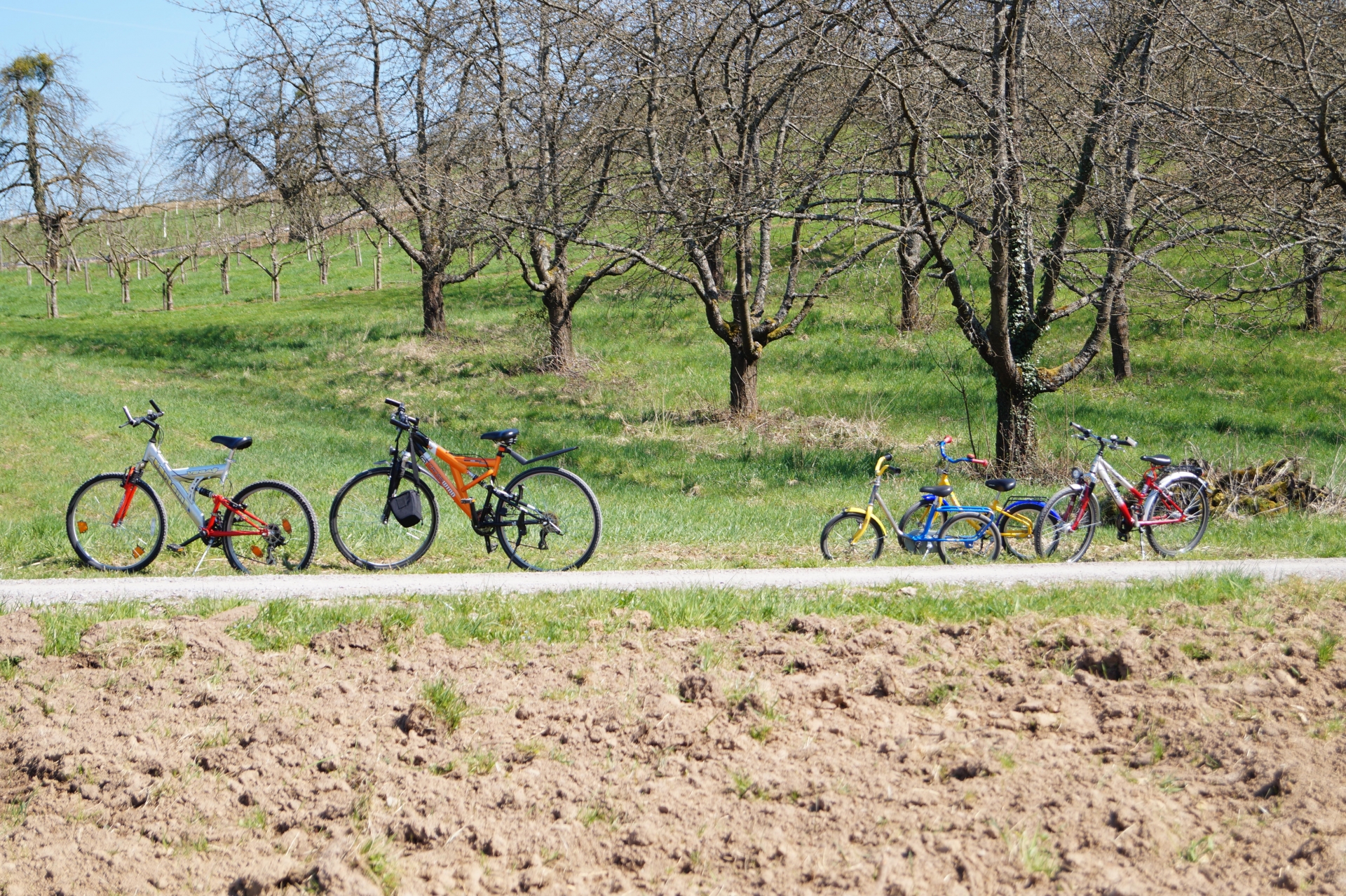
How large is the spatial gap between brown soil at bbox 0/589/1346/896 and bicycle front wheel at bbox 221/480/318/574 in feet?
8.35

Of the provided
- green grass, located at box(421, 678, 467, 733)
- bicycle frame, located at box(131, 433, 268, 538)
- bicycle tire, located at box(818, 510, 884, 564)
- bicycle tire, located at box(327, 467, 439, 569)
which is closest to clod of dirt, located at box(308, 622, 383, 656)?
green grass, located at box(421, 678, 467, 733)

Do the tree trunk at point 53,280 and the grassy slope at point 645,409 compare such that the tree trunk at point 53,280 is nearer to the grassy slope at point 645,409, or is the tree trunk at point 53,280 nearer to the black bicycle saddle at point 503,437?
the grassy slope at point 645,409

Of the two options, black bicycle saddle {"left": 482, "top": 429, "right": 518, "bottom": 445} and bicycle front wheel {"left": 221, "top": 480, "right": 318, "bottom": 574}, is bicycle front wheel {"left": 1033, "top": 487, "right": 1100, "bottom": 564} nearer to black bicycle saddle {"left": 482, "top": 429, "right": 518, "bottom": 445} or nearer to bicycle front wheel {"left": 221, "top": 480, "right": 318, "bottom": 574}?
black bicycle saddle {"left": 482, "top": 429, "right": 518, "bottom": 445}

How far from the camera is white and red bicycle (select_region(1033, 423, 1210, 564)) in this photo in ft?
28.6

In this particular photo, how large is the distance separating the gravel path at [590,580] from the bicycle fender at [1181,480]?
1259mm

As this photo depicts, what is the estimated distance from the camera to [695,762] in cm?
396

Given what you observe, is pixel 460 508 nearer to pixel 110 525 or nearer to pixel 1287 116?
pixel 110 525

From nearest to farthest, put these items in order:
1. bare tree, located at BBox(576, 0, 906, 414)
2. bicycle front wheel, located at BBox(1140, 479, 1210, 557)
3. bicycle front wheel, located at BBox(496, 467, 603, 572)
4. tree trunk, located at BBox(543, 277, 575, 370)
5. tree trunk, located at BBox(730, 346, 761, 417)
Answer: bicycle front wheel, located at BBox(496, 467, 603, 572) → bicycle front wheel, located at BBox(1140, 479, 1210, 557) → bare tree, located at BBox(576, 0, 906, 414) → tree trunk, located at BBox(730, 346, 761, 417) → tree trunk, located at BBox(543, 277, 575, 370)

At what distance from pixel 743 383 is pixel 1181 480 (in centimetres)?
935

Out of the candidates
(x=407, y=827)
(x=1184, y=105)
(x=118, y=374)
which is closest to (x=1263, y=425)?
(x=1184, y=105)

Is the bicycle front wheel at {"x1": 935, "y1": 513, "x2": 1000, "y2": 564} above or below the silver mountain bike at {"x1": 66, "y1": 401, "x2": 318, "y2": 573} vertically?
below

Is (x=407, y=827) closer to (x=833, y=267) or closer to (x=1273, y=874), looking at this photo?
(x=1273, y=874)

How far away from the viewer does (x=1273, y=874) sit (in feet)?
9.93

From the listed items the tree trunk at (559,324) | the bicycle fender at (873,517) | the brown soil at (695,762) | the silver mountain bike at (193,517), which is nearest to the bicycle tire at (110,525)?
the silver mountain bike at (193,517)
